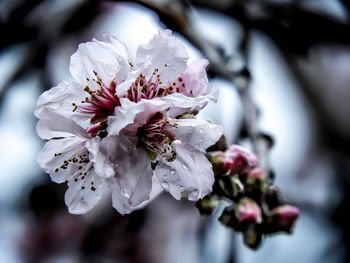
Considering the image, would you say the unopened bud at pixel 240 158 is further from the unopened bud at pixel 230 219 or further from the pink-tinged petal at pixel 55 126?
the pink-tinged petal at pixel 55 126

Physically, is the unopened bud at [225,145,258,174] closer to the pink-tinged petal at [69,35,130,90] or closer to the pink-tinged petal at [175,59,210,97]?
the pink-tinged petal at [175,59,210,97]

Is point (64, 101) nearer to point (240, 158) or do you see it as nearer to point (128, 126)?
point (128, 126)

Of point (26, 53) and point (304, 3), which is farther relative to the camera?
point (304, 3)

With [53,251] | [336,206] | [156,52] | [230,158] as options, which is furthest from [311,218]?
[53,251]

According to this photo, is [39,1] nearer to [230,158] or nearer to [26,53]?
[26,53]

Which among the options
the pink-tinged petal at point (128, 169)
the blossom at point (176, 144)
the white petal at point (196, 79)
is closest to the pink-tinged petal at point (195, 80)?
the white petal at point (196, 79)
